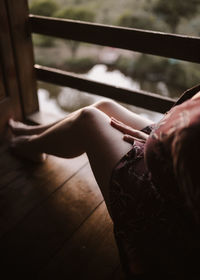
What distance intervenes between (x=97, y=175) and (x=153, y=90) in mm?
4628

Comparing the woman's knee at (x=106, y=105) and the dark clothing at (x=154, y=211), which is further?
the woman's knee at (x=106, y=105)

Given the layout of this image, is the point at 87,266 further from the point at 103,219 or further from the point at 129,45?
the point at 129,45

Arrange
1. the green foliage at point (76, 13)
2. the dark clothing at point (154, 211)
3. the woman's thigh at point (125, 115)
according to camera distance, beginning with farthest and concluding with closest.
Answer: the green foliage at point (76, 13)
the woman's thigh at point (125, 115)
the dark clothing at point (154, 211)

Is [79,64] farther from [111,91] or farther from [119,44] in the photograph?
[119,44]

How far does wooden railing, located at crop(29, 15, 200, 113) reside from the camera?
1.31 meters

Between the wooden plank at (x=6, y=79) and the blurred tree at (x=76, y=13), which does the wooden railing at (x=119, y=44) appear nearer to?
the wooden plank at (x=6, y=79)

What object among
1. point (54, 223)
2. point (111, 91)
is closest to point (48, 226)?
point (54, 223)

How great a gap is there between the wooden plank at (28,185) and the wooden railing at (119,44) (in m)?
0.50

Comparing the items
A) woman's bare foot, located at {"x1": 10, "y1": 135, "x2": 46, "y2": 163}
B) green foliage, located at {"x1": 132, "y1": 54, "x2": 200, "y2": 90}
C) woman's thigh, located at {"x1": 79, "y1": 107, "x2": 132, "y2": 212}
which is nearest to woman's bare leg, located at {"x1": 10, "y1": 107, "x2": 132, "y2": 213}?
woman's thigh, located at {"x1": 79, "y1": 107, "x2": 132, "y2": 212}

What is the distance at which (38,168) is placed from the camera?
1.60 metres

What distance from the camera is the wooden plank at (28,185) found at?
1.32m

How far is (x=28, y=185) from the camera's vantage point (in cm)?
148

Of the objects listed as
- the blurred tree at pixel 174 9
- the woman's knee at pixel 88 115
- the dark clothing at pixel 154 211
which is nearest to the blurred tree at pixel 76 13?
the blurred tree at pixel 174 9

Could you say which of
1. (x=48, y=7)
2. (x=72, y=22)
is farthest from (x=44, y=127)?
(x=48, y=7)
